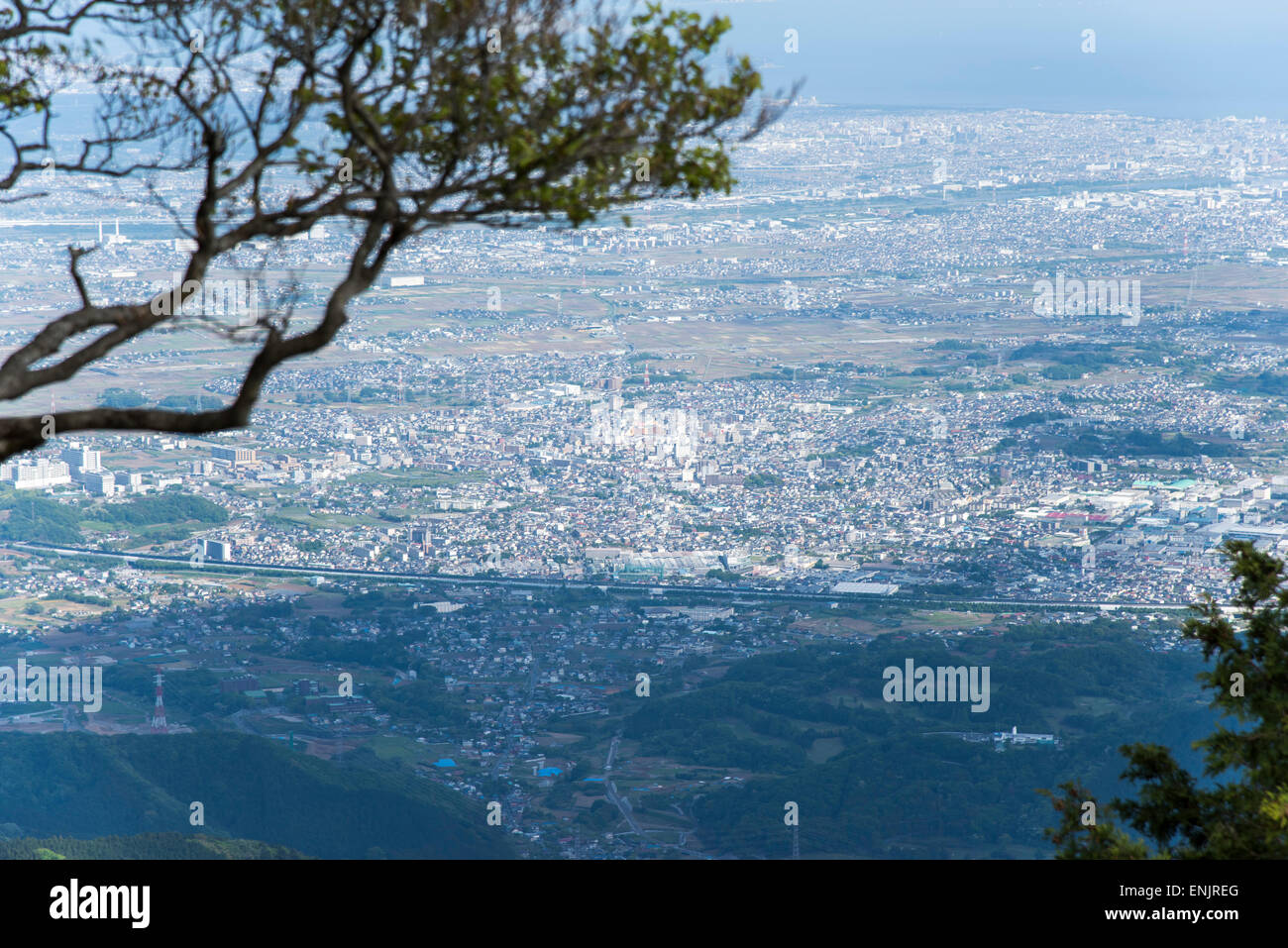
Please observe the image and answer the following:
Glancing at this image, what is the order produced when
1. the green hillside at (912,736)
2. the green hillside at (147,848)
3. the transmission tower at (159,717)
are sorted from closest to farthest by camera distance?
the green hillside at (147,848) < the green hillside at (912,736) < the transmission tower at (159,717)

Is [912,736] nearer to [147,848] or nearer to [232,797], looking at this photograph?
[232,797]

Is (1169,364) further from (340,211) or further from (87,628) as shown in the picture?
(340,211)

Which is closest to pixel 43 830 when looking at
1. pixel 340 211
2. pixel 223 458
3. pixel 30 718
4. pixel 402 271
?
pixel 30 718

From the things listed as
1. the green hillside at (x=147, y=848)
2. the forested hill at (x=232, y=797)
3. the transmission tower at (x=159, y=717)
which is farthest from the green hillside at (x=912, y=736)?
the transmission tower at (x=159, y=717)

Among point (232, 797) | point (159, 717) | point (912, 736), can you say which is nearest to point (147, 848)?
point (232, 797)

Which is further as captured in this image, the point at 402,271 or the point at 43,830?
the point at 402,271

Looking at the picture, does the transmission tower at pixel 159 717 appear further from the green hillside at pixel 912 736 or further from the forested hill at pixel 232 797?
the green hillside at pixel 912 736

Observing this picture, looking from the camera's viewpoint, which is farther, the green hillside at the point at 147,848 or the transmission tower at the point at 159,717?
the transmission tower at the point at 159,717

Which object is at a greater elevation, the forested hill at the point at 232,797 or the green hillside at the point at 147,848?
the green hillside at the point at 147,848
